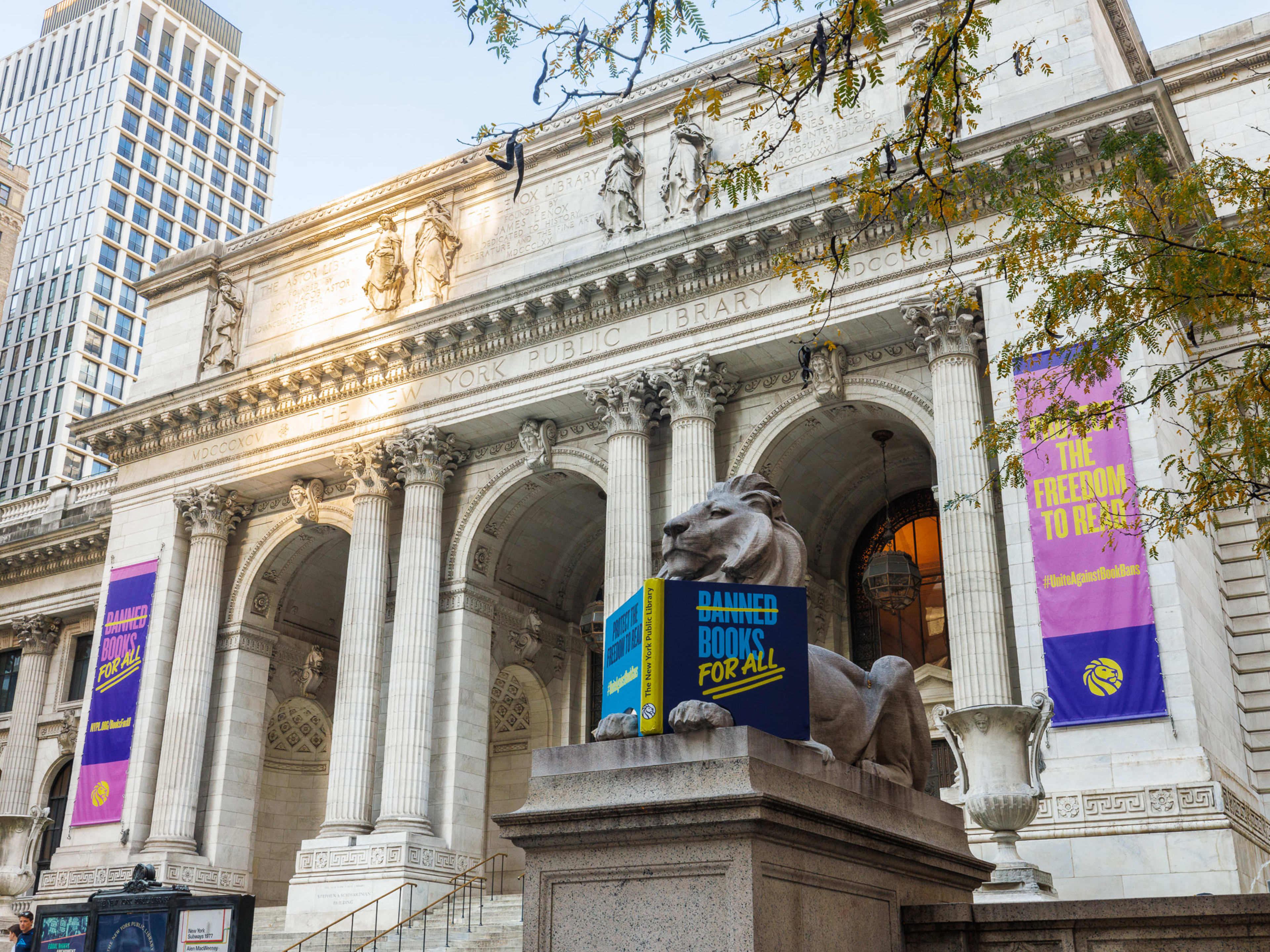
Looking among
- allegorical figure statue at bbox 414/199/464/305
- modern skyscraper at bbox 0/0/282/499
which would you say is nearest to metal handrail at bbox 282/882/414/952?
allegorical figure statue at bbox 414/199/464/305

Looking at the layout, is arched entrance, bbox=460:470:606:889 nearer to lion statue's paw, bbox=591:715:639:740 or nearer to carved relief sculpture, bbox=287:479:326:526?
carved relief sculpture, bbox=287:479:326:526

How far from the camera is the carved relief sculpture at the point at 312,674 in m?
31.8

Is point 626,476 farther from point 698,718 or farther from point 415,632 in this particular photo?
point 698,718

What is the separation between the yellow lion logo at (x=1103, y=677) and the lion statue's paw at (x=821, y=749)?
42.5 ft

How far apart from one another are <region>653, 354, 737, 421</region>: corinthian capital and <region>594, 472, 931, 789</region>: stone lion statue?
15.8m

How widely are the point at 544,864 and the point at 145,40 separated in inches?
3991

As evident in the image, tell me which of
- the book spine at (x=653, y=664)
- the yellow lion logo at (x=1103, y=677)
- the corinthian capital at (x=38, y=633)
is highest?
the corinthian capital at (x=38, y=633)

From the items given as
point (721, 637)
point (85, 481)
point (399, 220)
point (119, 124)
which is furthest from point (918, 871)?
point (119, 124)

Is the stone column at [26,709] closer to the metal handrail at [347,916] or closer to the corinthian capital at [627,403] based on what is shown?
the metal handrail at [347,916]

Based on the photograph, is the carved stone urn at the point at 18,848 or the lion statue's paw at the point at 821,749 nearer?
the lion statue's paw at the point at 821,749

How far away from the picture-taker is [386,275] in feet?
94.2

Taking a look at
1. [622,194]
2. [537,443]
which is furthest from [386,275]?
[622,194]

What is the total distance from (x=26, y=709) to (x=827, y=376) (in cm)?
2904

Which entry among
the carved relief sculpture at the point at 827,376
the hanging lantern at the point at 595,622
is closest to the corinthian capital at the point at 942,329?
the carved relief sculpture at the point at 827,376
